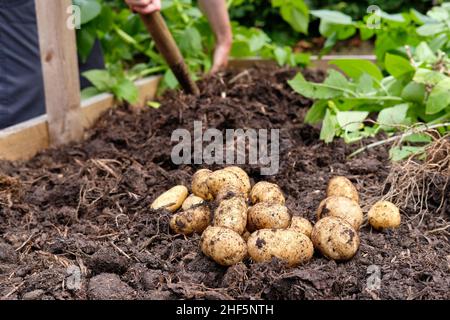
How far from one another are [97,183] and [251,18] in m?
5.80

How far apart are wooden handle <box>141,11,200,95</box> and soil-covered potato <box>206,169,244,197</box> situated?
116 centimetres

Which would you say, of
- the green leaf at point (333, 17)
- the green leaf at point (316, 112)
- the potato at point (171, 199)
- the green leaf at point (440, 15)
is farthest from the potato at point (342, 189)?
the green leaf at point (333, 17)

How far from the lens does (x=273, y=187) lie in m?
1.85

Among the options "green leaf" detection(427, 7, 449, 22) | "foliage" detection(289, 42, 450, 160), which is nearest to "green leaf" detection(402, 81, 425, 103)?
"foliage" detection(289, 42, 450, 160)

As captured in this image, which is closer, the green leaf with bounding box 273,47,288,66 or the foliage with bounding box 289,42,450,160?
the foliage with bounding box 289,42,450,160

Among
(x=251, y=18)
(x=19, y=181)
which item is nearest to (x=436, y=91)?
(x=19, y=181)

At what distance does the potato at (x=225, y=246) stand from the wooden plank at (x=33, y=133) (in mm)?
1297

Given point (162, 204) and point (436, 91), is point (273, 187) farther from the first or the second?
point (436, 91)

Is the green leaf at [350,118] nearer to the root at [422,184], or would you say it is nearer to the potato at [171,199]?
the root at [422,184]

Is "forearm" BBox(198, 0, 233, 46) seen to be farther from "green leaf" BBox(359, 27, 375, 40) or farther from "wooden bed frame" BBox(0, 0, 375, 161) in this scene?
"wooden bed frame" BBox(0, 0, 375, 161)

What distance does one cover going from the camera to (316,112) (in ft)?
9.11

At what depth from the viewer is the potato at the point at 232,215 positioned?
1.64 m

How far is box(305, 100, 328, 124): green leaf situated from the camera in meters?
2.77

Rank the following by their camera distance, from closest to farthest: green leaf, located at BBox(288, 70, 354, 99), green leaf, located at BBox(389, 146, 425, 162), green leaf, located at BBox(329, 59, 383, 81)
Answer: green leaf, located at BBox(389, 146, 425, 162)
green leaf, located at BBox(288, 70, 354, 99)
green leaf, located at BBox(329, 59, 383, 81)
